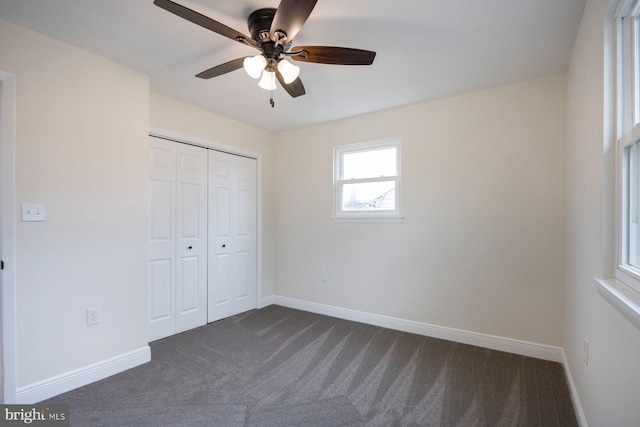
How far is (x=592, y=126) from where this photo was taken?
1537mm

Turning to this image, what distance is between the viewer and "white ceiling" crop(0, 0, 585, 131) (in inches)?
66.1

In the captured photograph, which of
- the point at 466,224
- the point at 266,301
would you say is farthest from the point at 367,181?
the point at 266,301

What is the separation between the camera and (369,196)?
345cm

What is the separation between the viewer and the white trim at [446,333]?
97.8 inches

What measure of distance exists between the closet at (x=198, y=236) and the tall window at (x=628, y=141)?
3331mm

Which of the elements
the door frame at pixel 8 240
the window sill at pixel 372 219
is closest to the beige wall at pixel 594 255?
the window sill at pixel 372 219

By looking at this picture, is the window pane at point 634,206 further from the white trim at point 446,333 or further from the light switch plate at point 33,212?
the light switch plate at point 33,212

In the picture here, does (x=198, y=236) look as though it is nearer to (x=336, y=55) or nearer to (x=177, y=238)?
(x=177, y=238)

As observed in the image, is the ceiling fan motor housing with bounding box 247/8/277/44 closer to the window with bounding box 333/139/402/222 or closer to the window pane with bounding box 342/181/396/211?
the window with bounding box 333/139/402/222

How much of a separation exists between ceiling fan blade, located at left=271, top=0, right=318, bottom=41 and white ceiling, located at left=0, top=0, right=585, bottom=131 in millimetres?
294

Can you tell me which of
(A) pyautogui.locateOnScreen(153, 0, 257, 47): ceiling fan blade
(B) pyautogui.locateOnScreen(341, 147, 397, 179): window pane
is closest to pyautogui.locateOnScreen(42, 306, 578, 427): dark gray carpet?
(B) pyautogui.locateOnScreen(341, 147, 397, 179): window pane

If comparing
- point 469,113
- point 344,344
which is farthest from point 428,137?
point 344,344

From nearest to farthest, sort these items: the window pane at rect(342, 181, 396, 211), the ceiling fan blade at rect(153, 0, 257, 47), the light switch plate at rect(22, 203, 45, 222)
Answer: the ceiling fan blade at rect(153, 0, 257, 47)
the light switch plate at rect(22, 203, 45, 222)
the window pane at rect(342, 181, 396, 211)

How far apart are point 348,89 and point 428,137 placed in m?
0.98
